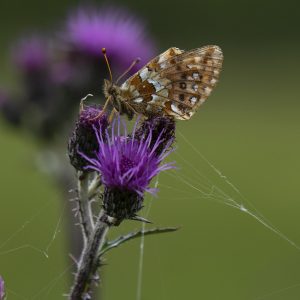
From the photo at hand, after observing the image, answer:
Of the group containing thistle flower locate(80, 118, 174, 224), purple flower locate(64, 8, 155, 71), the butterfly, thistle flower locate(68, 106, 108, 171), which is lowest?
thistle flower locate(80, 118, 174, 224)

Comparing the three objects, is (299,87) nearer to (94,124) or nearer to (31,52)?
(31,52)

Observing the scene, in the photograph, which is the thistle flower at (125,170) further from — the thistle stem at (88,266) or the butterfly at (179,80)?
the butterfly at (179,80)

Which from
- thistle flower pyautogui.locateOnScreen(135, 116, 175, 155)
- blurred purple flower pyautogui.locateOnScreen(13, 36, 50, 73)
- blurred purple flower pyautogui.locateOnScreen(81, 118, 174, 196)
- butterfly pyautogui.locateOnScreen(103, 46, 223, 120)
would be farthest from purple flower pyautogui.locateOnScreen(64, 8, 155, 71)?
blurred purple flower pyautogui.locateOnScreen(81, 118, 174, 196)

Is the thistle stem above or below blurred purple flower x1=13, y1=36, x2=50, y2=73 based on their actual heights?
below

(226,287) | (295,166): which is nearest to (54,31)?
(226,287)

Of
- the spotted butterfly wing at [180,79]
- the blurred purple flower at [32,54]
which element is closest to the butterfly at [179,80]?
the spotted butterfly wing at [180,79]

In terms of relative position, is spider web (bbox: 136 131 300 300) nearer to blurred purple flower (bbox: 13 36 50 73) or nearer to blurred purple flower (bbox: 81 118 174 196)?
blurred purple flower (bbox: 81 118 174 196)
